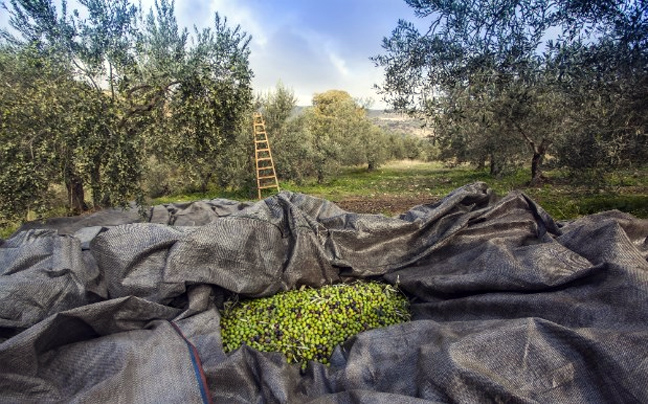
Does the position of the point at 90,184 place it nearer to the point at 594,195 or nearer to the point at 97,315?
the point at 97,315

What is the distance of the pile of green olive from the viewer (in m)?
3.09

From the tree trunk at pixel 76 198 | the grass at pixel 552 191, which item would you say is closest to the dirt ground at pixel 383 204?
the grass at pixel 552 191

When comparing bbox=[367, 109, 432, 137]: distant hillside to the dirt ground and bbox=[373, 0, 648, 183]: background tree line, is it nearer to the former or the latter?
bbox=[373, 0, 648, 183]: background tree line

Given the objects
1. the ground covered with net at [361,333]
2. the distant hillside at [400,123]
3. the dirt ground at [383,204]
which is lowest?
the dirt ground at [383,204]

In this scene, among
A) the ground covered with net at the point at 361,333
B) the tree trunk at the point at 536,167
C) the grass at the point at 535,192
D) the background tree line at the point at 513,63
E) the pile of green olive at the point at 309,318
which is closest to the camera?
the ground covered with net at the point at 361,333

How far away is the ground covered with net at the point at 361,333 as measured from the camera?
2.18 metres

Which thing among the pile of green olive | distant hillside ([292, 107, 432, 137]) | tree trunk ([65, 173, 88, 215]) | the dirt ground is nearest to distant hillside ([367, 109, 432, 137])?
distant hillside ([292, 107, 432, 137])

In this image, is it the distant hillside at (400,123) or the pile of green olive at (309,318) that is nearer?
the pile of green olive at (309,318)

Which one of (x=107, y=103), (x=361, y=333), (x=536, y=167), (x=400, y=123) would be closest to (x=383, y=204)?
(x=536, y=167)

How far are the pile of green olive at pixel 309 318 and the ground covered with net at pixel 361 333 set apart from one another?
5.4 inches

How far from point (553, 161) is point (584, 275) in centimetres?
897

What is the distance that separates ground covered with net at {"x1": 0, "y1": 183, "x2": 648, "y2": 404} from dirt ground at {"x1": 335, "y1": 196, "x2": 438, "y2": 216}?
6739 millimetres

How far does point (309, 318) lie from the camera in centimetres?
331

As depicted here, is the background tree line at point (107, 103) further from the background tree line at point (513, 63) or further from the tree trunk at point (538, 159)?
the tree trunk at point (538, 159)
